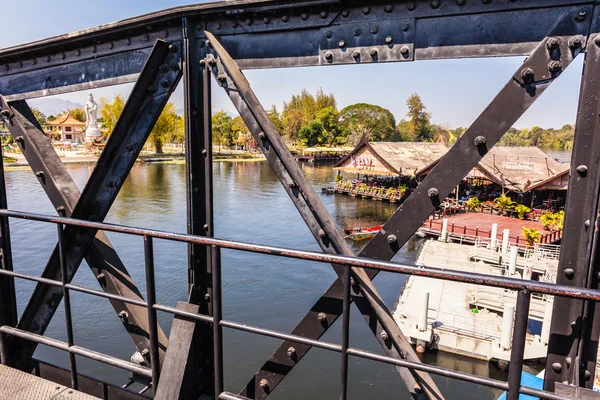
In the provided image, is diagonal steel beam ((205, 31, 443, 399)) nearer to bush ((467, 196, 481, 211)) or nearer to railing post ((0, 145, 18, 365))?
railing post ((0, 145, 18, 365))

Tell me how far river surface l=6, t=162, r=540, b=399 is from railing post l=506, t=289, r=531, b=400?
1074 cm

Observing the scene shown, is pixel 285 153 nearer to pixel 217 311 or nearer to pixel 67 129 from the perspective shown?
pixel 217 311

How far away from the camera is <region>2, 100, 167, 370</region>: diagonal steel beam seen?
8.62 feet

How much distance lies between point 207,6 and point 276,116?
9167 centimetres

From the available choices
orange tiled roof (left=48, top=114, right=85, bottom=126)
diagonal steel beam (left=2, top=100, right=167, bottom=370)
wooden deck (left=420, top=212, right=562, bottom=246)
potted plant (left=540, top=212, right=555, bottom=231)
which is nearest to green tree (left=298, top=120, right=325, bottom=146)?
orange tiled roof (left=48, top=114, right=85, bottom=126)

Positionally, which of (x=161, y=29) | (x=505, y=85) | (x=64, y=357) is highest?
(x=161, y=29)

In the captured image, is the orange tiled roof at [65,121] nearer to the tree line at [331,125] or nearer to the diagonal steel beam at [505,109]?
the tree line at [331,125]

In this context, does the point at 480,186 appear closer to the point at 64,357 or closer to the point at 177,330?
the point at 64,357

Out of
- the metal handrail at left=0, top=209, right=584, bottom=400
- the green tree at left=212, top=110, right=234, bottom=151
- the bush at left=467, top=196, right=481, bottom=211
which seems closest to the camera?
the metal handrail at left=0, top=209, right=584, bottom=400

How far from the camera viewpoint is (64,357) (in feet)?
43.4

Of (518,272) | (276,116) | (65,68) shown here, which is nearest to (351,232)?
(518,272)

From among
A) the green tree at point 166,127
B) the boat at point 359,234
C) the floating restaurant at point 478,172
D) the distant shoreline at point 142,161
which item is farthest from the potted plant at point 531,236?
the green tree at point 166,127

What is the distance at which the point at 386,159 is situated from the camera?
114ft

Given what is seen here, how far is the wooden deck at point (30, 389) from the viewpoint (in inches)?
99.3
